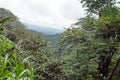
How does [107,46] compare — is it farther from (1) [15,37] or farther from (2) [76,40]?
(1) [15,37]

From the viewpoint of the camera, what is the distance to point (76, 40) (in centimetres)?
1262

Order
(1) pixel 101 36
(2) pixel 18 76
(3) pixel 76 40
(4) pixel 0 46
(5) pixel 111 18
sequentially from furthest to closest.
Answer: (3) pixel 76 40 → (1) pixel 101 36 → (5) pixel 111 18 → (4) pixel 0 46 → (2) pixel 18 76

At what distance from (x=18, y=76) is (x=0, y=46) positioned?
1.37ft

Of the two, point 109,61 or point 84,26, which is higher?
point 84,26

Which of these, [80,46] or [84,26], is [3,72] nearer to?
[80,46]

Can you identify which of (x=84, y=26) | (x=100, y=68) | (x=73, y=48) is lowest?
(x=100, y=68)

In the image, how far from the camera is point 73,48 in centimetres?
1207

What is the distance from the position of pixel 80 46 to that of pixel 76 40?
2.81ft

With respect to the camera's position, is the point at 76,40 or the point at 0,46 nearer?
the point at 0,46

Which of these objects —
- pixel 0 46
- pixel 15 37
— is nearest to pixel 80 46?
pixel 0 46

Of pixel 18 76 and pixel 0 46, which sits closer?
pixel 18 76

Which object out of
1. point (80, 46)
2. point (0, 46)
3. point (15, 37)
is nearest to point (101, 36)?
point (80, 46)

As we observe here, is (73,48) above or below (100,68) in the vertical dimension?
above

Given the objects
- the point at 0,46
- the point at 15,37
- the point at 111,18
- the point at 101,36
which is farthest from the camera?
the point at 15,37
